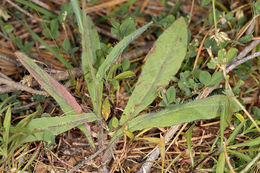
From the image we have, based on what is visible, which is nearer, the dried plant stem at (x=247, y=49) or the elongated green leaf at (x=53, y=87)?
the elongated green leaf at (x=53, y=87)

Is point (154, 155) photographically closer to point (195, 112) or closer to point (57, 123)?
point (195, 112)

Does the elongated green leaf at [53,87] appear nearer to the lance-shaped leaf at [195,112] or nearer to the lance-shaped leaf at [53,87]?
the lance-shaped leaf at [53,87]

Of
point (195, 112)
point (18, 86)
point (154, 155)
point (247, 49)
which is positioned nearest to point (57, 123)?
point (18, 86)

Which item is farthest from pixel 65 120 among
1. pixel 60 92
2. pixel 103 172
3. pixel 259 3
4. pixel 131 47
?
pixel 259 3

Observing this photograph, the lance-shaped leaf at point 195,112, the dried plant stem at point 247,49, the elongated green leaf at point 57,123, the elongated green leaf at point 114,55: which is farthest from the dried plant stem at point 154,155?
the dried plant stem at point 247,49

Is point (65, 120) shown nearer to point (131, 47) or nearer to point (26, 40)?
point (131, 47)
